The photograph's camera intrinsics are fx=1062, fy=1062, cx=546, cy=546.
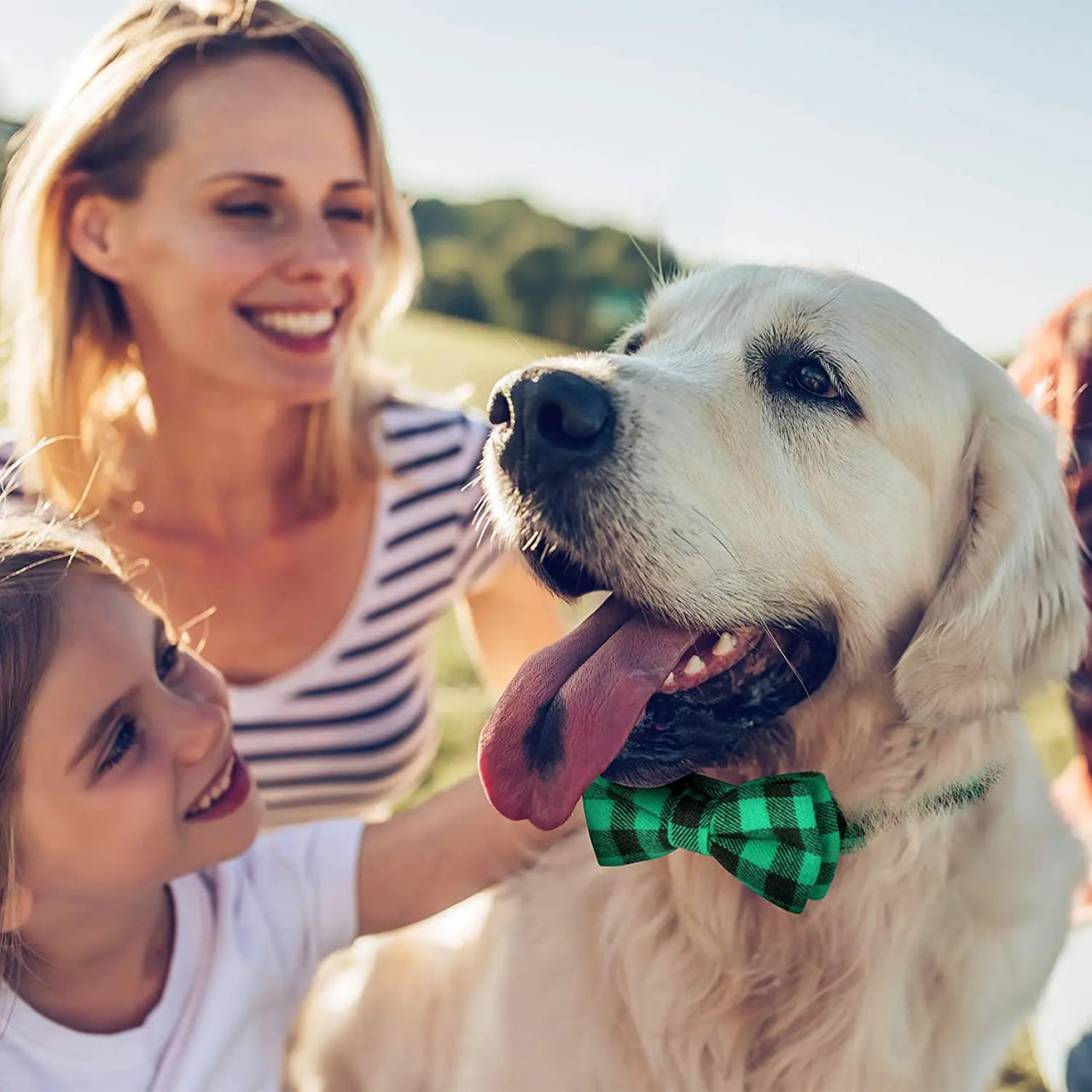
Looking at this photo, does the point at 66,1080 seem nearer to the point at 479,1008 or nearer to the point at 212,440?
the point at 479,1008

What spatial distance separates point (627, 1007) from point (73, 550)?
45.4 inches

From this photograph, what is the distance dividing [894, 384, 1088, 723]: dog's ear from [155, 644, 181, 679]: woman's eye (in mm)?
1212

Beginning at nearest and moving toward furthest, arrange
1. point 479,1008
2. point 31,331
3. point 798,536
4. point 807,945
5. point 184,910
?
1. point 798,536
2. point 807,945
3. point 479,1008
4. point 184,910
5. point 31,331

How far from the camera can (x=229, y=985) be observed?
6.17 ft

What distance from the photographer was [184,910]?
6.45ft

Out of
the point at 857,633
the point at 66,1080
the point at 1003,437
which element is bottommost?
the point at 66,1080

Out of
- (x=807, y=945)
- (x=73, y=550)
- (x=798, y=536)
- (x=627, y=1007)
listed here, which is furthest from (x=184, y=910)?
(x=798, y=536)

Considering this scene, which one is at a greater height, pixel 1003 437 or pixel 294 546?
pixel 1003 437

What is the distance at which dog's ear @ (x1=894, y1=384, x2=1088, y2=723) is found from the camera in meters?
1.46

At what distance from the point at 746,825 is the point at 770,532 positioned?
413mm

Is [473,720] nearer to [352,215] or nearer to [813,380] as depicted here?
[352,215]

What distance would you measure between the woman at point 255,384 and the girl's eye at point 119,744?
1.97 feet

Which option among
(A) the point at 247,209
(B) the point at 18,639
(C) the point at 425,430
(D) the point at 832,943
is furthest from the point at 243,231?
(D) the point at 832,943

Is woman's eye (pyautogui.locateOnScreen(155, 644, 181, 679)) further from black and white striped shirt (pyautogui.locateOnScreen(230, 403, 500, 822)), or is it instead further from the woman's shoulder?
the woman's shoulder
